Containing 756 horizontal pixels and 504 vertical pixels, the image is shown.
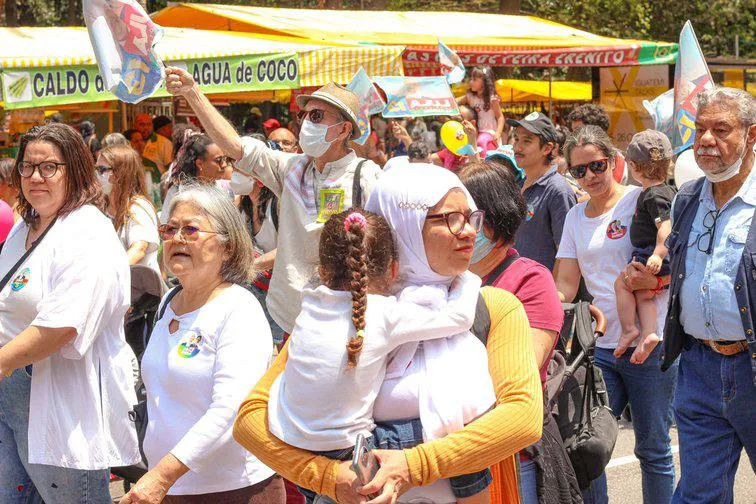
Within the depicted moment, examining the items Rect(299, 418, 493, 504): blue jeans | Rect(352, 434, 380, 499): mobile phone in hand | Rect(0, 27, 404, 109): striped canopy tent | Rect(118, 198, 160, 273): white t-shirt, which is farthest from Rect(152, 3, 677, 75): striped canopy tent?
Rect(352, 434, 380, 499): mobile phone in hand

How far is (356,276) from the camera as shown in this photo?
8.73 feet

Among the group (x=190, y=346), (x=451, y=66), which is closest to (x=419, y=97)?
(x=451, y=66)

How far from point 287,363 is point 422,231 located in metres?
0.49

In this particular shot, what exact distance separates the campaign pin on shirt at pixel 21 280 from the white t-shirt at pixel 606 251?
111 inches

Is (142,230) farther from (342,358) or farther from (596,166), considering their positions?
(342,358)

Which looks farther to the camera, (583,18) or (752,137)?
(583,18)

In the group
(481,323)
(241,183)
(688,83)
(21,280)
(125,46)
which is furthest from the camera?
(241,183)

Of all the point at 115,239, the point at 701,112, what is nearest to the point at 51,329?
the point at 115,239

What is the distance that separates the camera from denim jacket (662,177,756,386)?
4.07 metres

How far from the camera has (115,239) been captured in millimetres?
4188

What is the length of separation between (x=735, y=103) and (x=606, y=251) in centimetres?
138

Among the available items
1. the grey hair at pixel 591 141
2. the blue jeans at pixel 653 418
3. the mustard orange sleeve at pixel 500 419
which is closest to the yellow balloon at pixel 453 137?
the grey hair at pixel 591 141

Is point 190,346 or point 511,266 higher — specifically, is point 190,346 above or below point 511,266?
below

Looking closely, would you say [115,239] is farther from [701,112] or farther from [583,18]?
[583,18]
